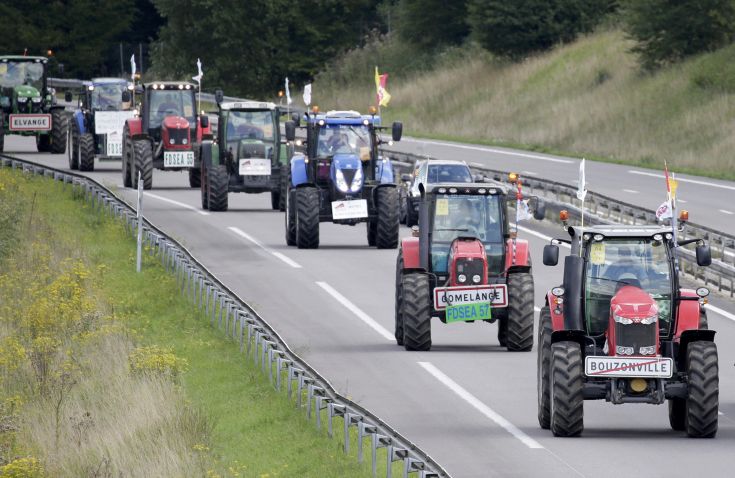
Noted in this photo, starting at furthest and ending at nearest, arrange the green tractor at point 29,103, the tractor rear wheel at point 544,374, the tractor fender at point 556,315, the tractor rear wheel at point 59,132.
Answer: the tractor rear wheel at point 59,132 → the green tractor at point 29,103 → the tractor fender at point 556,315 → the tractor rear wheel at point 544,374

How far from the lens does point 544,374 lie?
1934 cm

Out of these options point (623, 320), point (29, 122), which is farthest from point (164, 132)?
point (623, 320)

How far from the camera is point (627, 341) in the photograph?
18.9m

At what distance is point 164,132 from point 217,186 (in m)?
5.16

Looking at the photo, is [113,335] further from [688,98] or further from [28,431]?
[688,98]

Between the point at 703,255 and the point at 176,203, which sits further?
the point at 176,203

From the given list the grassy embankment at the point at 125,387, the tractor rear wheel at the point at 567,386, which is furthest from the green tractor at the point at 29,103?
the tractor rear wheel at the point at 567,386

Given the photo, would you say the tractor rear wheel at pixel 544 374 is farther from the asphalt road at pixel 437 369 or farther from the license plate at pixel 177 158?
the license plate at pixel 177 158

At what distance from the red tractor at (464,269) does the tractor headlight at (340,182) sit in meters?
10.5

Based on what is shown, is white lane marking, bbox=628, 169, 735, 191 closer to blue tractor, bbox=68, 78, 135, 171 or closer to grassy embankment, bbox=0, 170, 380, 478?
blue tractor, bbox=68, 78, 135, 171

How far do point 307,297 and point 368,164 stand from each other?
6.88 meters

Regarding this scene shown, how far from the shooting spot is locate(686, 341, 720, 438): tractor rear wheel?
61.3ft

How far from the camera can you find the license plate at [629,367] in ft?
61.4

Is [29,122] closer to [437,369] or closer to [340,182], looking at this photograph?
[340,182]
